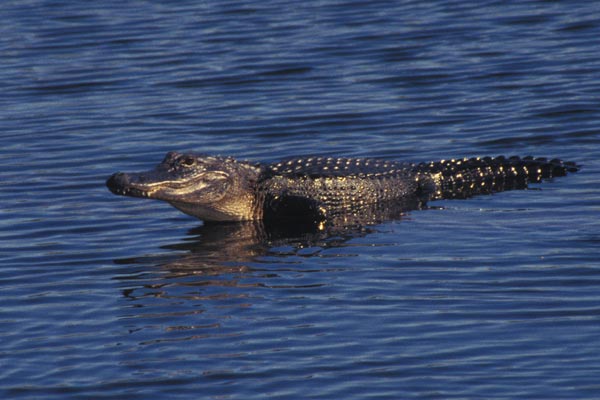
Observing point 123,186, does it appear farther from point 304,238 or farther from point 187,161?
point 304,238

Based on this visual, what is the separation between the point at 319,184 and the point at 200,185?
119 cm

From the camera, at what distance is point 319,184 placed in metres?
13.1

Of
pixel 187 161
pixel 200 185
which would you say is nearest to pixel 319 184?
pixel 200 185

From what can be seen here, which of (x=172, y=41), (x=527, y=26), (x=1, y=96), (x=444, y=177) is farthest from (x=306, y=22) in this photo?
(x=444, y=177)

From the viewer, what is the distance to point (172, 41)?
23.1 m

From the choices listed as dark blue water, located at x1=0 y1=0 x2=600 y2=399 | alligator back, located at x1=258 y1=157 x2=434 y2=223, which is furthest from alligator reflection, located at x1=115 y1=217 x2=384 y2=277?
alligator back, located at x1=258 y1=157 x2=434 y2=223

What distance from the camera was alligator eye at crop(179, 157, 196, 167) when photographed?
12.7 meters

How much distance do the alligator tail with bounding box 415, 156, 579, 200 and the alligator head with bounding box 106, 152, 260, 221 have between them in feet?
6.13

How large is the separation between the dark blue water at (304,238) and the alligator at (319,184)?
1.11 ft

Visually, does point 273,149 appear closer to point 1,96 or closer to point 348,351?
point 1,96

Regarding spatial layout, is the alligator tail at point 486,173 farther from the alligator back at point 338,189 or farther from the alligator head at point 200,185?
the alligator head at point 200,185

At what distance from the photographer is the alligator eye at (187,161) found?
12.7 meters

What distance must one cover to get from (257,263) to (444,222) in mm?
1982

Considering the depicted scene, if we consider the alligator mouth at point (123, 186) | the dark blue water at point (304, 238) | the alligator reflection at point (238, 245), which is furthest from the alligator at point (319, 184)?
the dark blue water at point (304, 238)
